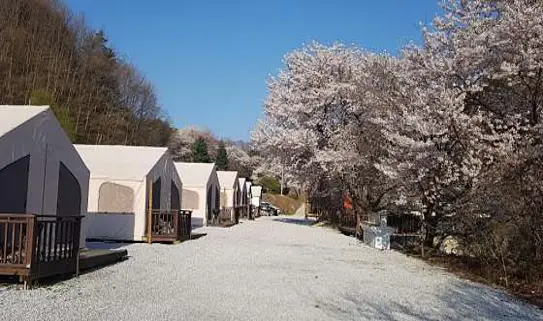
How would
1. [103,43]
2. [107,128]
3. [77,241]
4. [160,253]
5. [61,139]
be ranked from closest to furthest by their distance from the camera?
[77,241] → [61,139] → [160,253] → [107,128] → [103,43]

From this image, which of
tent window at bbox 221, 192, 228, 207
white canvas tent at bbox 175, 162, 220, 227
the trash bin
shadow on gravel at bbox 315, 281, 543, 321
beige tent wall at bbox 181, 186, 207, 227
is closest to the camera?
shadow on gravel at bbox 315, 281, 543, 321

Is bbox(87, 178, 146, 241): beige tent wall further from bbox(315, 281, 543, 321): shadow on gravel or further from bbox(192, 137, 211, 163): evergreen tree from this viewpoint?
bbox(192, 137, 211, 163): evergreen tree

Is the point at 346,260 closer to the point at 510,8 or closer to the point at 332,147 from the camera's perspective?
the point at 510,8

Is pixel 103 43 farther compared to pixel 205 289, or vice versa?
pixel 103 43

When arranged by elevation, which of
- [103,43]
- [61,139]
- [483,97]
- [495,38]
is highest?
[103,43]

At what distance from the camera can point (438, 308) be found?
829cm

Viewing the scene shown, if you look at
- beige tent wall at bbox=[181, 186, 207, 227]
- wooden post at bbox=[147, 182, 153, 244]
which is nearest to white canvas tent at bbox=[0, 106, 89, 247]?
wooden post at bbox=[147, 182, 153, 244]

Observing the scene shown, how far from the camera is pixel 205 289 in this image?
9016 mm

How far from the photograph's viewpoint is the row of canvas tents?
338 inches

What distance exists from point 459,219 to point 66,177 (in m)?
9.81

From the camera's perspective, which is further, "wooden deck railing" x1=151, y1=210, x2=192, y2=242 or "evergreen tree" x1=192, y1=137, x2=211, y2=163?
"evergreen tree" x1=192, y1=137, x2=211, y2=163

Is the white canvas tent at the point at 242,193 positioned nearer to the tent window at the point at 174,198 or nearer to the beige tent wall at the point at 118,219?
the tent window at the point at 174,198

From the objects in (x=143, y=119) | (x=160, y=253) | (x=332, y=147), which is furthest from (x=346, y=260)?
(x=143, y=119)

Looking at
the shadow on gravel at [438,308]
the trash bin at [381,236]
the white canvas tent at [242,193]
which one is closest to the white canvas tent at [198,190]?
the trash bin at [381,236]
